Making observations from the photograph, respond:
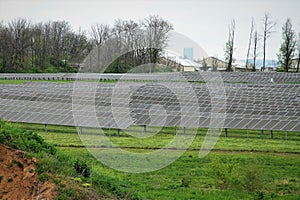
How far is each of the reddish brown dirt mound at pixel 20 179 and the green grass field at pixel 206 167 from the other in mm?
1869

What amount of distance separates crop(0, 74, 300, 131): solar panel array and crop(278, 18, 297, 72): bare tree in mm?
37943

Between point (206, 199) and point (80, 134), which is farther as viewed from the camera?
point (80, 134)

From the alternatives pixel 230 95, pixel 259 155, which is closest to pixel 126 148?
pixel 259 155

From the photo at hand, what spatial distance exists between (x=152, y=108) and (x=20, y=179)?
1816 centimetres

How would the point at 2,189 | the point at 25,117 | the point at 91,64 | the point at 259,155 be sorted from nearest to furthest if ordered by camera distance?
1. the point at 2,189
2. the point at 259,155
3. the point at 25,117
4. the point at 91,64

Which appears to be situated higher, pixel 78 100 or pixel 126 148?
pixel 78 100

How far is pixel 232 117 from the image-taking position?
82.1 feet

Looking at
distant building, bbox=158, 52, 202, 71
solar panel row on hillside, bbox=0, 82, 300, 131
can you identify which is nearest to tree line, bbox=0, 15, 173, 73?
distant building, bbox=158, 52, 202, 71

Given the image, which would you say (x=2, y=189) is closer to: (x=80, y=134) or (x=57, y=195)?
(x=57, y=195)

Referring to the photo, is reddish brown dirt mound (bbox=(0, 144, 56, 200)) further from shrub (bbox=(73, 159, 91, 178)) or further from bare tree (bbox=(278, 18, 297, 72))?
bare tree (bbox=(278, 18, 297, 72))

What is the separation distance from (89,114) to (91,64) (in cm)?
3856

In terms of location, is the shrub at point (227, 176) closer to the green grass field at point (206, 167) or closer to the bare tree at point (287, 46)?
the green grass field at point (206, 167)

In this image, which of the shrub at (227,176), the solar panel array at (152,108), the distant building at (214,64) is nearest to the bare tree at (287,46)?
the distant building at (214,64)

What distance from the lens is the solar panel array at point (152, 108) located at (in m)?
24.2
